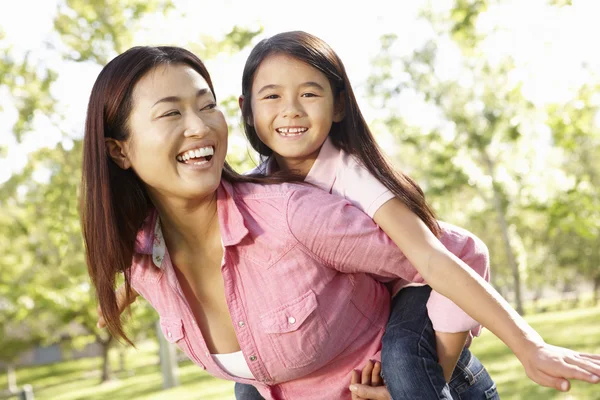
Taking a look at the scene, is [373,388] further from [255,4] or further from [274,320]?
[255,4]

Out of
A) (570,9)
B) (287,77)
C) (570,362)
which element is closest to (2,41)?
(570,9)

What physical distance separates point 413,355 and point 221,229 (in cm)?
78

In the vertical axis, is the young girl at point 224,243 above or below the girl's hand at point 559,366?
above

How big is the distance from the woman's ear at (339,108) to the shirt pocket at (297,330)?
0.86 meters

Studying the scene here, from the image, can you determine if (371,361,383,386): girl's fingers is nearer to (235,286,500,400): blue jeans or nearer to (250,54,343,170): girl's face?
(235,286,500,400): blue jeans

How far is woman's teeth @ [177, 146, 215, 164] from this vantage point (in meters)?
2.34

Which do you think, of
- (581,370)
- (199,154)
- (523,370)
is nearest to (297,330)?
(199,154)

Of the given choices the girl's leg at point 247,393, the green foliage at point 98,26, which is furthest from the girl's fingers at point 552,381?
the green foliage at point 98,26

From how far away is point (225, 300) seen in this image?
2547mm

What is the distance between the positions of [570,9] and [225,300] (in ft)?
14.1

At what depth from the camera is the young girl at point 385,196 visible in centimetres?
213

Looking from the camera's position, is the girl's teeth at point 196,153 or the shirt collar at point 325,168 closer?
the girl's teeth at point 196,153

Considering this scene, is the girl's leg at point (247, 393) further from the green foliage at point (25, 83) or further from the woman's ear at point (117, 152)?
the green foliage at point (25, 83)

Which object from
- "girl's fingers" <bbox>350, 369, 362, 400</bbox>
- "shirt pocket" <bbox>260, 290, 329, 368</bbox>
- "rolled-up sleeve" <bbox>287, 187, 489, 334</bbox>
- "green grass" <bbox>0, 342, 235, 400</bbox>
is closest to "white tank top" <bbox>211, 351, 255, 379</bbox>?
"shirt pocket" <bbox>260, 290, 329, 368</bbox>
